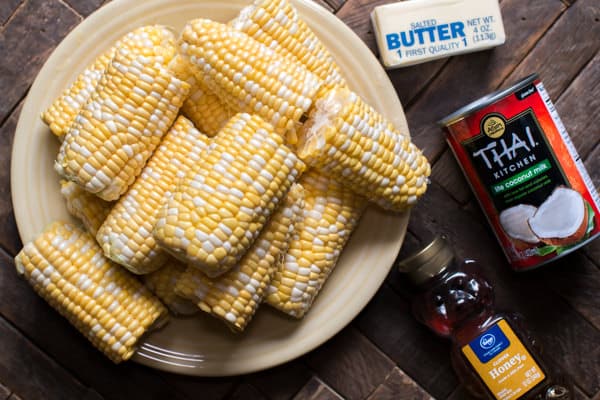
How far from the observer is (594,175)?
1.10m

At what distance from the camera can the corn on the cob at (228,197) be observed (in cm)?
75

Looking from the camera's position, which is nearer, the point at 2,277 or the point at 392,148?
the point at 392,148

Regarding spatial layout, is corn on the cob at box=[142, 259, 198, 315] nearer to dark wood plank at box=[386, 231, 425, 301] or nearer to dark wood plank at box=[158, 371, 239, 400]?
dark wood plank at box=[158, 371, 239, 400]

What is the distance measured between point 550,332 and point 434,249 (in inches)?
14.1

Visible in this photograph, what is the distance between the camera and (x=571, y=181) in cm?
93

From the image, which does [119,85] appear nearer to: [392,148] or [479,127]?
[392,148]

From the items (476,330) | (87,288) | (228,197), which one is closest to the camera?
(228,197)

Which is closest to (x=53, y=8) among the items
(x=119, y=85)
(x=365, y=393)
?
(x=119, y=85)

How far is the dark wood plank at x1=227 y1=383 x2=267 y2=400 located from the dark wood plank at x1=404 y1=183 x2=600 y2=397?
1.10 ft

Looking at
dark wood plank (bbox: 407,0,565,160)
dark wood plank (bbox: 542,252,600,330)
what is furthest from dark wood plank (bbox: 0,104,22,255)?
dark wood plank (bbox: 542,252,600,330)

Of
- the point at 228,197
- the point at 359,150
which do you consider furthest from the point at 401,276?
the point at 228,197

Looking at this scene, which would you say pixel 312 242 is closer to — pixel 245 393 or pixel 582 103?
pixel 245 393

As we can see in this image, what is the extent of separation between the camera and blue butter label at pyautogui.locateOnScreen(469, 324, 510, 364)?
93 centimetres

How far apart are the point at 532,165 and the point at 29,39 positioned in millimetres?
943
